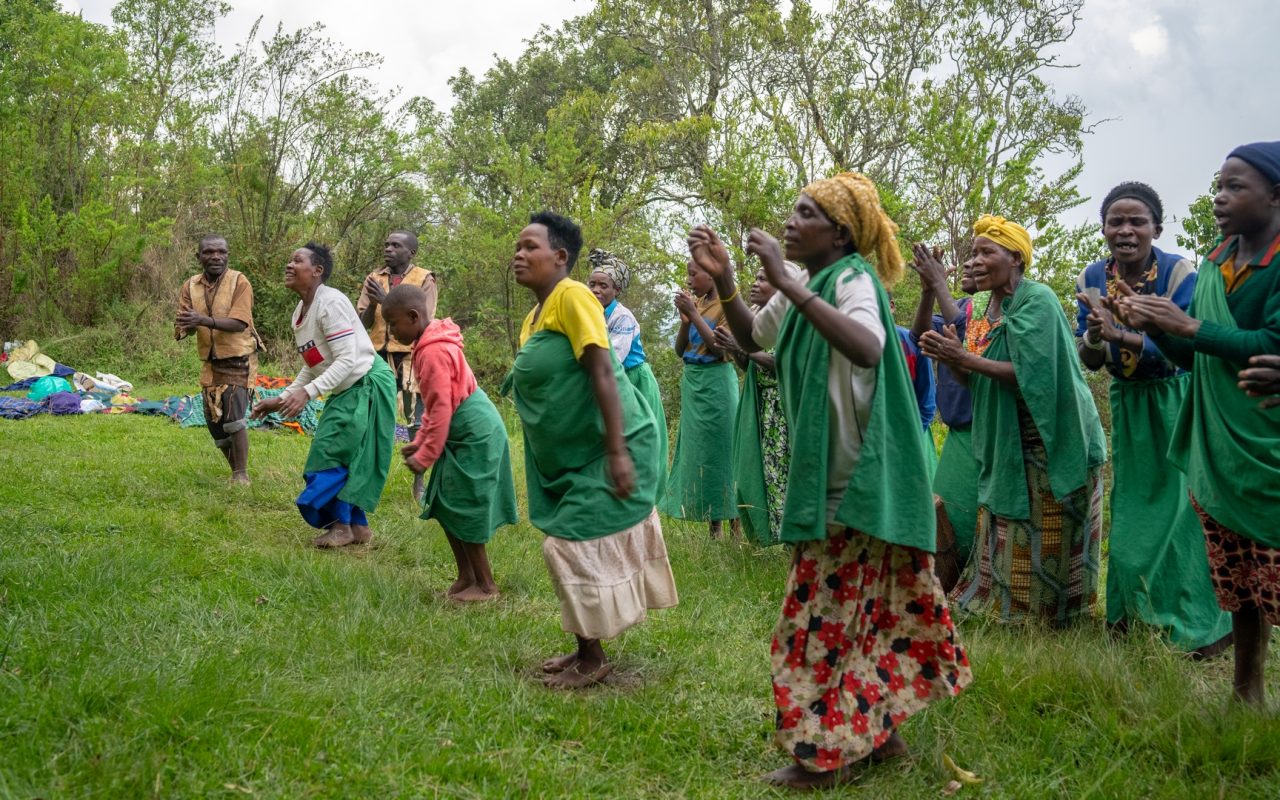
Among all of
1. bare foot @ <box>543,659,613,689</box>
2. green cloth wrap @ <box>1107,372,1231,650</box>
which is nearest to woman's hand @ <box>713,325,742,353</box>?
green cloth wrap @ <box>1107,372,1231,650</box>

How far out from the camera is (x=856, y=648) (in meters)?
3.27

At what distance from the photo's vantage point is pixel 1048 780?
3.28m

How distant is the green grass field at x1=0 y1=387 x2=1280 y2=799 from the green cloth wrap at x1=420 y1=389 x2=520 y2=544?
400 millimetres

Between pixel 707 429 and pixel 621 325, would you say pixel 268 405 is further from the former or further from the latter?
pixel 707 429

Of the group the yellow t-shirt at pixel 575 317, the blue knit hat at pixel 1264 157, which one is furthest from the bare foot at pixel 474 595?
the blue knit hat at pixel 1264 157

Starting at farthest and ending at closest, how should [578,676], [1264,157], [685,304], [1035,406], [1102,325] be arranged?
1. [685,304]
2. [1035,406]
3. [1102,325]
4. [578,676]
5. [1264,157]

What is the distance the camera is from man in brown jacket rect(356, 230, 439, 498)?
8.14m

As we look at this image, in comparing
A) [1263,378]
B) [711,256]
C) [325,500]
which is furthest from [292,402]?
[1263,378]

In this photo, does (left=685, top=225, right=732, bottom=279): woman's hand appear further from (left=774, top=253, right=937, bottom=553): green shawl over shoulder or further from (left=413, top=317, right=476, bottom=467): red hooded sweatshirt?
(left=413, top=317, right=476, bottom=467): red hooded sweatshirt

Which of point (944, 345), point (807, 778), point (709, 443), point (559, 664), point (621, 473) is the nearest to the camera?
point (807, 778)

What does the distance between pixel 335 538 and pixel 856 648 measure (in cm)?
403

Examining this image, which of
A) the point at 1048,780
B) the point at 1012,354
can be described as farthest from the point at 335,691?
the point at 1012,354

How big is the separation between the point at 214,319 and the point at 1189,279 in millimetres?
6632

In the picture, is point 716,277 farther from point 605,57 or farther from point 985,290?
point 605,57
